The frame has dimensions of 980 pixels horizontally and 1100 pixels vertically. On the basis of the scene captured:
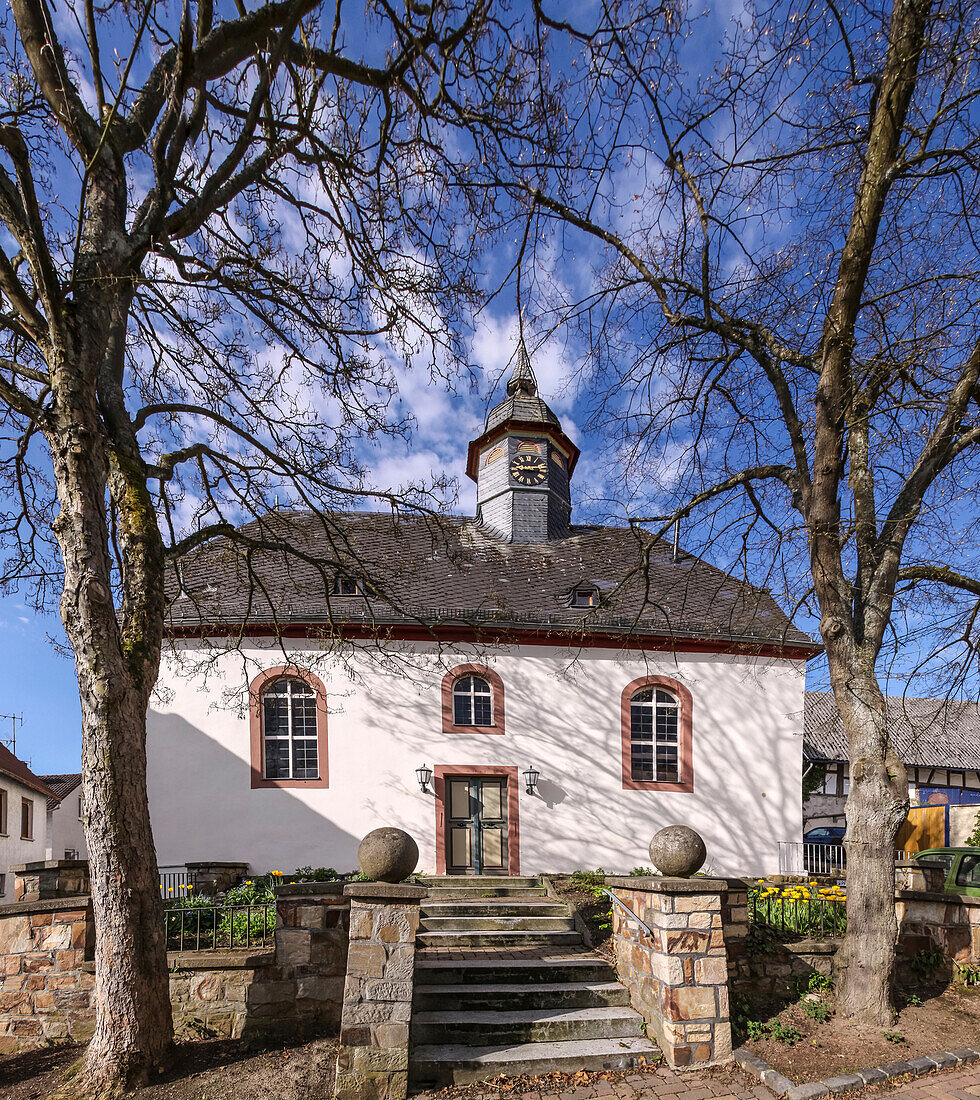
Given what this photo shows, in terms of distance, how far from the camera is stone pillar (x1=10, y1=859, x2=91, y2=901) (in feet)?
22.4

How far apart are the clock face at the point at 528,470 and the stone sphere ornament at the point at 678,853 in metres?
11.4

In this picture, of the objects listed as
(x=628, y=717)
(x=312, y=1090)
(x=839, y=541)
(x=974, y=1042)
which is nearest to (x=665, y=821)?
(x=628, y=717)

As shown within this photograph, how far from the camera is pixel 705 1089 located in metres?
5.05

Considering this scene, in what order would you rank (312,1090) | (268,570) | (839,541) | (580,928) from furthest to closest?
(268,570) → (580,928) → (839,541) → (312,1090)

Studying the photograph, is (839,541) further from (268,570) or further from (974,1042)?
(268,570)

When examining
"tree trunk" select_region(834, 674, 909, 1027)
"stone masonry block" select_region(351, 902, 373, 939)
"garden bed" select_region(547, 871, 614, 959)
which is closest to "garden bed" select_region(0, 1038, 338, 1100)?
"stone masonry block" select_region(351, 902, 373, 939)

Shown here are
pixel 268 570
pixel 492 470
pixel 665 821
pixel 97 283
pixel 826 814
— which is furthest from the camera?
pixel 826 814

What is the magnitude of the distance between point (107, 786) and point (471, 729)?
790cm

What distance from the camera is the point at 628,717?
1295cm

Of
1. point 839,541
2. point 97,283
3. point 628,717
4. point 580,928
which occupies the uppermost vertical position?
point 97,283

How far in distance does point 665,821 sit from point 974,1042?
690 centimetres

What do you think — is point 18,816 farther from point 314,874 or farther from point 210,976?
point 210,976

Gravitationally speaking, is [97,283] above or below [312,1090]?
above

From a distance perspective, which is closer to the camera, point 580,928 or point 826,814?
point 580,928
